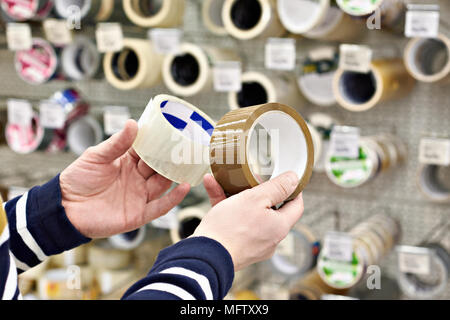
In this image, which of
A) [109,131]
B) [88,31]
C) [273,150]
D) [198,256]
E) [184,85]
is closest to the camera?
[198,256]

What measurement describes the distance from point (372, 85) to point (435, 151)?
0.98 ft

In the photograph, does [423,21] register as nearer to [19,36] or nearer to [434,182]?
[434,182]

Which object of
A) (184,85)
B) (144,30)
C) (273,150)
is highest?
(144,30)

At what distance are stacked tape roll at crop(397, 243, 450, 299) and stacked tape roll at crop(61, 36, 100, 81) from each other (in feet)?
4.41

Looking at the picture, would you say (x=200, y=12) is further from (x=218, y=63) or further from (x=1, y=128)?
(x=1, y=128)

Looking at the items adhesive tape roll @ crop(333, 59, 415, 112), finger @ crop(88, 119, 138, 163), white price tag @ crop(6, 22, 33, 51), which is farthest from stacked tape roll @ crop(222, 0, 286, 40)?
white price tag @ crop(6, 22, 33, 51)

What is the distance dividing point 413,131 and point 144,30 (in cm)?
104

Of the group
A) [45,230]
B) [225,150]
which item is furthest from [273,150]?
[45,230]

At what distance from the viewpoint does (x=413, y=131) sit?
1.70m

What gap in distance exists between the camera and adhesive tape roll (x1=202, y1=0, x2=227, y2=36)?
5.76ft

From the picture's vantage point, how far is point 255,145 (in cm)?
102

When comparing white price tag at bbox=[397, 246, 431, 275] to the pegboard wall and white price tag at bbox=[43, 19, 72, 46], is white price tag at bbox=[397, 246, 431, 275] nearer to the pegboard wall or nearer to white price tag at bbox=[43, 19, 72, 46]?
the pegboard wall

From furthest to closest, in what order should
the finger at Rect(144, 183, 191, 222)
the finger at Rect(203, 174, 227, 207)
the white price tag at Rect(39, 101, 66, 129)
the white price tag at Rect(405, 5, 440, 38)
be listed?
the white price tag at Rect(39, 101, 66, 129) → the white price tag at Rect(405, 5, 440, 38) → the finger at Rect(144, 183, 191, 222) → the finger at Rect(203, 174, 227, 207)

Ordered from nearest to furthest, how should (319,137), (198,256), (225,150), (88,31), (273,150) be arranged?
(198,256)
(225,150)
(273,150)
(319,137)
(88,31)
